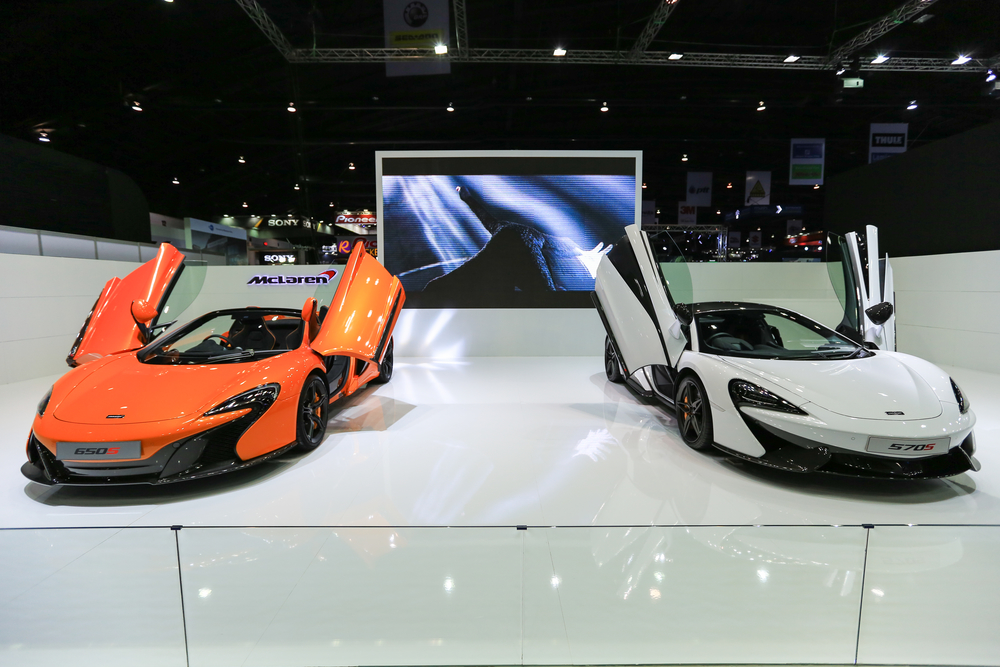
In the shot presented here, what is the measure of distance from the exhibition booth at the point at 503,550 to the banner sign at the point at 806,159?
226 inches

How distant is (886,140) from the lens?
10.2 metres

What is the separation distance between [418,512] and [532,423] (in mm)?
1853

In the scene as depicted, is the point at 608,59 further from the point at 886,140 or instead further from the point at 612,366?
the point at 612,366

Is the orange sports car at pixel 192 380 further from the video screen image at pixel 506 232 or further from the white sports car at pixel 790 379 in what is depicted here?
the video screen image at pixel 506 232

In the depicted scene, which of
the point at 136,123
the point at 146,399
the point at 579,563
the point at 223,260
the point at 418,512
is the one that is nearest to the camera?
the point at 579,563

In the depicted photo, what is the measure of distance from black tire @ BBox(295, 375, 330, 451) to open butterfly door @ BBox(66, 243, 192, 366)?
5.22 feet

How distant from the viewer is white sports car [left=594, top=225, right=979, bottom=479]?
8.73 feet

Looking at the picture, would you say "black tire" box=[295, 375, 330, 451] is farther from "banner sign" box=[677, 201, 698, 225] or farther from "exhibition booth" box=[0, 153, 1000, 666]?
"banner sign" box=[677, 201, 698, 225]

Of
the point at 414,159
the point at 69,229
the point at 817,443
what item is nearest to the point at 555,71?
the point at 414,159

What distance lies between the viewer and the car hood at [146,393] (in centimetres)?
273

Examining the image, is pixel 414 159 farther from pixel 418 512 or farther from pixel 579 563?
pixel 579 563

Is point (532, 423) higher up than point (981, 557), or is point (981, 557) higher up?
point (981, 557)

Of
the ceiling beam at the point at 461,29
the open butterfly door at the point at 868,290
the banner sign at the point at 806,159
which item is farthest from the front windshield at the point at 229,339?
the banner sign at the point at 806,159

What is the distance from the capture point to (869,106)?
10844 mm
